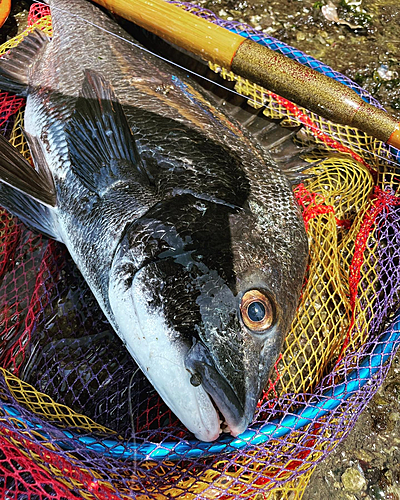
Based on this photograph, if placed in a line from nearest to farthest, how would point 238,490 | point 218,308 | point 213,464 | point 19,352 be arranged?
point 218,308 → point 213,464 → point 238,490 → point 19,352

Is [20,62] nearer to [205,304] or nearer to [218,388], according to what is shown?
[205,304]

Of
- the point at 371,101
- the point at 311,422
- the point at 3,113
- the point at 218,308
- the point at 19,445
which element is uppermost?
the point at 3,113

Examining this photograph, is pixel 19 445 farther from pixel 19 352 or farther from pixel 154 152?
pixel 154 152

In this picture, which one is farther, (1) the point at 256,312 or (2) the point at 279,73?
(2) the point at 279,73

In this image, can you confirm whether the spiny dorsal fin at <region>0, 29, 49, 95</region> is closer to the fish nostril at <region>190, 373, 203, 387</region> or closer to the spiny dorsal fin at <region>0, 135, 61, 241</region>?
the spiny dorsal fin at <region>0, 135, 61, 241</region>

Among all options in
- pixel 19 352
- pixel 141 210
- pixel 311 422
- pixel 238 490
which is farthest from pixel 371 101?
pixel 19 352

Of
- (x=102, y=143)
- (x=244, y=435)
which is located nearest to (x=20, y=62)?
(x=102, y=143)

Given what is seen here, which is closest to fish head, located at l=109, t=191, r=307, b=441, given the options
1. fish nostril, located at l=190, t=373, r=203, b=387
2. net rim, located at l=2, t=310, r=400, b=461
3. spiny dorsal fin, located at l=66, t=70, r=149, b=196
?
fish nostril, located at l=190, t=373, r=203, b=387
